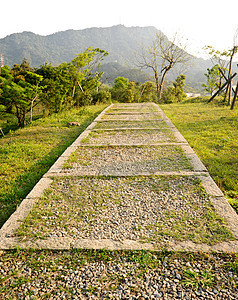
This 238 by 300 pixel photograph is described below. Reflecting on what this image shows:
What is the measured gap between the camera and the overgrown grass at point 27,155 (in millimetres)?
2857

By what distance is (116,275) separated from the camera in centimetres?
168

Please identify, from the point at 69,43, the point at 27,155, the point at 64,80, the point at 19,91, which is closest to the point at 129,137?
the point at 27,155

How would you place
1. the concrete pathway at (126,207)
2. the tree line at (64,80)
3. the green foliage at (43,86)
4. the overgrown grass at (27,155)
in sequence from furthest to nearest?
the tree line at (64,80) → the green foliage at (43,86) → the overgrown grass at (27,155) → the concrete pathway at (126,207)

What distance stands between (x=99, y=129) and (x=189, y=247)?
4570 mm

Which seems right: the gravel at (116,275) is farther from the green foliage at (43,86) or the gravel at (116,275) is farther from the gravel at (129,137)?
the green foliage at (43,86)

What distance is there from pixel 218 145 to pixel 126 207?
3.08m

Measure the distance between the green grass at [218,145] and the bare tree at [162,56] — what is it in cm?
1046

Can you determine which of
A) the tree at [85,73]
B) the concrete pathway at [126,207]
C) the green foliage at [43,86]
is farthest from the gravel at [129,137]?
the tree at [85,73]

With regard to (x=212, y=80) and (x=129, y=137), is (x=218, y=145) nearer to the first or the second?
(x=129, y=137)

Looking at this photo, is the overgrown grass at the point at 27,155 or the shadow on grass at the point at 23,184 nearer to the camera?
the shadow on grass at the point at 23,184

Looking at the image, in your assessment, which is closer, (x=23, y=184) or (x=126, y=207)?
(x=126, y=207)

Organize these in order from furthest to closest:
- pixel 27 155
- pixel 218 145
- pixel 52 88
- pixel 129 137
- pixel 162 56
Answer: pixel 162 56, pixel 52 88, pixel 129 137, pixel 218 145, pixel 27 155

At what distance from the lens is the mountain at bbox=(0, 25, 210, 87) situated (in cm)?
4766

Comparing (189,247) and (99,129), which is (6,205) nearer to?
(189,247)
